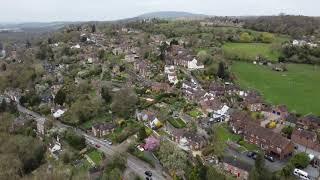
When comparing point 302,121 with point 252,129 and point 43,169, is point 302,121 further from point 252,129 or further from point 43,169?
point 43,169

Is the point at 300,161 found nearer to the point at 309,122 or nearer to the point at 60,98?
the point at 309,122

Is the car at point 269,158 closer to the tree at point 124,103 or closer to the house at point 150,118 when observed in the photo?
the house at point 150,118

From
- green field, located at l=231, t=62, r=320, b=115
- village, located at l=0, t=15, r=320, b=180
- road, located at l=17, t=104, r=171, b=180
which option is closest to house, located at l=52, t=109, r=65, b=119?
village, located at l=0, t=15, r=320, b=180

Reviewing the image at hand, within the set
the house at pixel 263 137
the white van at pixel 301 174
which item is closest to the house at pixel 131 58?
the house at pixel 263 137

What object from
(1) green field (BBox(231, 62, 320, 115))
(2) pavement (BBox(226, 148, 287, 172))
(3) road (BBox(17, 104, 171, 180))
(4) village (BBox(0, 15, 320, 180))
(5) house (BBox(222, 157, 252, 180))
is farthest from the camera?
(1) green field (BBox(231, 62, 320, 115))

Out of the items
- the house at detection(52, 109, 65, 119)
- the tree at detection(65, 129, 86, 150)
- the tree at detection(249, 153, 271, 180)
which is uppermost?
the tree at detection(249, 153, 271, 180)

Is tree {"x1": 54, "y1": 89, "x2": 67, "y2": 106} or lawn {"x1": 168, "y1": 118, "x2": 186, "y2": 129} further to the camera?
tree {"x1": 54, "y1": 89, "x2": 67, "y2": 106}

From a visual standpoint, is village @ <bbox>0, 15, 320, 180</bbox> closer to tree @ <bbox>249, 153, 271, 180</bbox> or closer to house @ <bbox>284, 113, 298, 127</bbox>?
house @ <bbox>284, 113, 298, 127</bbox>
